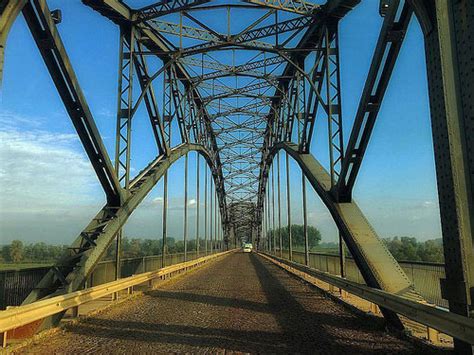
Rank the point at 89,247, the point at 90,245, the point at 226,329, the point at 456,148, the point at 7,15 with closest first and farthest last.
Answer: the point at 456,148 < the point at 226,329 < the point at 7,15 < the point at 89,247 < the point at 90,245

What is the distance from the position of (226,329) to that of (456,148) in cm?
502

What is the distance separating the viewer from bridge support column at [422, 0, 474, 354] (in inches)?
183

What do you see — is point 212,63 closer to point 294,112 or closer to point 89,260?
point 294,112

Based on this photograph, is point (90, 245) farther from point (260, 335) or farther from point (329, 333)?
point (329, 333)

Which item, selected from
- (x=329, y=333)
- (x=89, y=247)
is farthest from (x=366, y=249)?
(x=89, y=247)

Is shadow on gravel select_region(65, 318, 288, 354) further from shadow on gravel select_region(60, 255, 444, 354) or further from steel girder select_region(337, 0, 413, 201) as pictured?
steel girder select_region(337, 0, 413, 201)

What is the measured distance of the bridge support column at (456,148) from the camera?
465 centimetres

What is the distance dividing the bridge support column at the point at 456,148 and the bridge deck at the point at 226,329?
1.75 m

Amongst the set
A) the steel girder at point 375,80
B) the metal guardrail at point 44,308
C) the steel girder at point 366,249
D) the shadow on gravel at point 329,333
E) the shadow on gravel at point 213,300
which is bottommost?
the shadow on gravel at point 329,333

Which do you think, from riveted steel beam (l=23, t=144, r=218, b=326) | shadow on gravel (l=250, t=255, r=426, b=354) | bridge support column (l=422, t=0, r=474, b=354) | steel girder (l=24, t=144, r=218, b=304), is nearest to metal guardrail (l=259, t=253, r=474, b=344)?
bridge support column (l=422, t=0, r=474, b=354)

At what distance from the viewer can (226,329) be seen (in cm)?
775

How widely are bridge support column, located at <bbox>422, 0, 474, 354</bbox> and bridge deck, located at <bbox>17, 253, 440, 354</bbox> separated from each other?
175cm

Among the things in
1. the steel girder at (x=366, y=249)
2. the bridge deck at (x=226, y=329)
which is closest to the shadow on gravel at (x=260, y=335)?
the bridge deck at (x=226, y=329)

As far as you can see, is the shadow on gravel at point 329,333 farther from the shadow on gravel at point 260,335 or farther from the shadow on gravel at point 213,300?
the shadow on gravel at point 213,300
